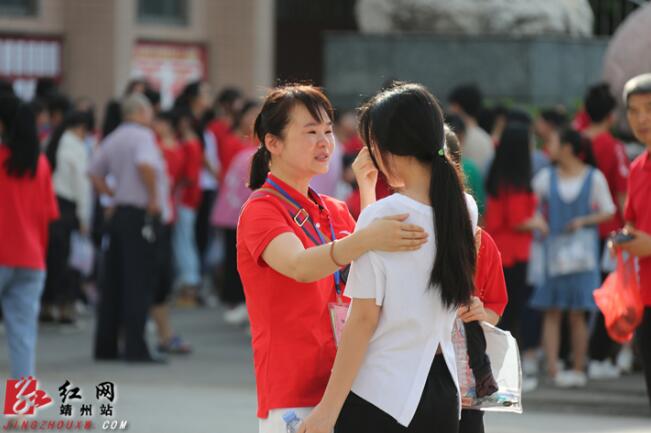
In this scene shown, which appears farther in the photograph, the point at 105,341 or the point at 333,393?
the point at 105,341

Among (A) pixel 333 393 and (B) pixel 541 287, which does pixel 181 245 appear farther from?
(A) pixel 333 393

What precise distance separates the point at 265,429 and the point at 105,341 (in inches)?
282

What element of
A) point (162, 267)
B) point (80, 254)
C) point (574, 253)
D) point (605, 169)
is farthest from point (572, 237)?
point (80, 254)

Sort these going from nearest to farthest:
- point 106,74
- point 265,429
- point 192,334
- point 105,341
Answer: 1. point 265,429
2. point 105,341
3. point 192,334
4. point 106,74

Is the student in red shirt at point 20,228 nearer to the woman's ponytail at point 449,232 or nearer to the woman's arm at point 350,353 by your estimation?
the woman's arm at point 350,353

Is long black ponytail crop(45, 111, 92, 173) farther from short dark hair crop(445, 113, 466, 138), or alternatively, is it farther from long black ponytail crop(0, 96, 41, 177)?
long black ponytail crop(0, 96, 41, 177)

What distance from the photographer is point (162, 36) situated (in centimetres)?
2130

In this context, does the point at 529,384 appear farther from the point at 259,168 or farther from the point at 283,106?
the point at 283,106

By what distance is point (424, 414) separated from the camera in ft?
13.6

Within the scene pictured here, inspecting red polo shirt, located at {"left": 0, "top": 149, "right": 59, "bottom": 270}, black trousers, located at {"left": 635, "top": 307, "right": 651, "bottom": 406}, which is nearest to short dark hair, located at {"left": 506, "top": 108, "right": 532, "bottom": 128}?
red polo shirt, located at {"left": 0, "top": 149, "right": 59, "bottom": 270}

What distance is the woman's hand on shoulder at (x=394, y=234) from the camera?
4020mm

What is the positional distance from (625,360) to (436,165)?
7211 mm

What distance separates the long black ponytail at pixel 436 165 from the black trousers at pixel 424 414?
0.77 feet

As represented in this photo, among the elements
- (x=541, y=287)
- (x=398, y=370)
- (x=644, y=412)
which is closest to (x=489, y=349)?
(x=398, y=370)
